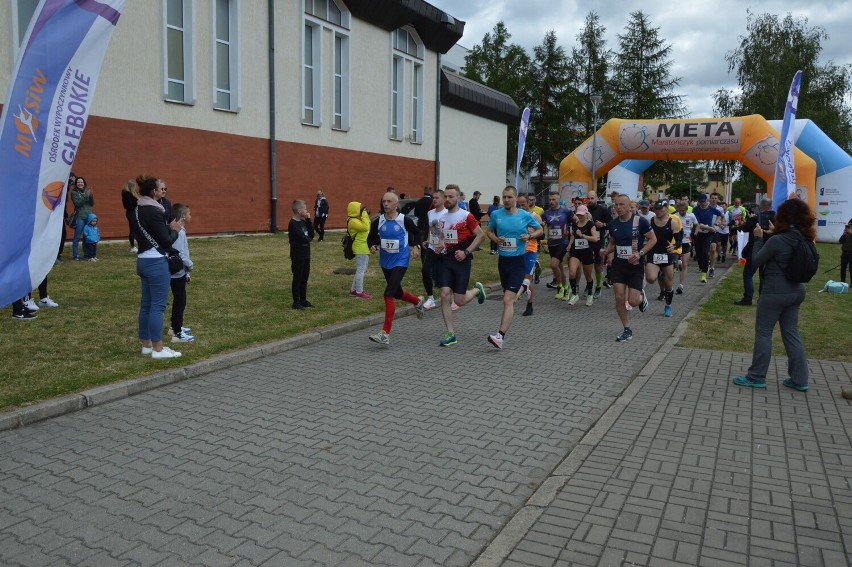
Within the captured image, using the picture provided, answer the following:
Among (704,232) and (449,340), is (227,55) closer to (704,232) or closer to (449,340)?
(704,232)

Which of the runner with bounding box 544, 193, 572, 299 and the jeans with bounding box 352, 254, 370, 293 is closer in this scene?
the jeans with bounding box 352, 254, 370, 293

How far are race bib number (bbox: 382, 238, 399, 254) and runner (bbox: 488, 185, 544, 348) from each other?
4.07ft

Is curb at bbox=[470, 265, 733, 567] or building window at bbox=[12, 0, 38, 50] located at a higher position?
building window at bbox=[12, 0, 38, 50]

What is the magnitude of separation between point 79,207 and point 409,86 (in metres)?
20.0

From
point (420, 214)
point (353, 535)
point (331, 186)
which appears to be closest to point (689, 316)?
point (420, 214)

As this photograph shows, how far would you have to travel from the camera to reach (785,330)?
6.88 m

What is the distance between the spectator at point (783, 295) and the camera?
670 centimetres

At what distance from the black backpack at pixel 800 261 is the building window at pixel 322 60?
70.1ft

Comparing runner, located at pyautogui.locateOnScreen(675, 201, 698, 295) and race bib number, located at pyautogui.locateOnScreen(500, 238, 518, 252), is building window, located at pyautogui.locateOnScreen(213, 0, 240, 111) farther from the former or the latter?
race bib number, located at pyautogui.locateOnScreen(500, 238, 518, 252)

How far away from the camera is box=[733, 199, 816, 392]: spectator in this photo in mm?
6705

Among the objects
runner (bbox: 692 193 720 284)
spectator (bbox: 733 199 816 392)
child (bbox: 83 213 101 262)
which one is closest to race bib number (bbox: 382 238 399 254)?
spectator (bbox: 733 199 816 392)

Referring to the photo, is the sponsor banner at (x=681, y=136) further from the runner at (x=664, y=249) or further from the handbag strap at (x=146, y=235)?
the handbag strap at (x=146, y=235)

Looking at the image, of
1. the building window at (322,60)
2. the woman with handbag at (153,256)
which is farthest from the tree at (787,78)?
the woman with handbag at (153,256)

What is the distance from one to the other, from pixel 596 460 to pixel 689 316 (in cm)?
731
